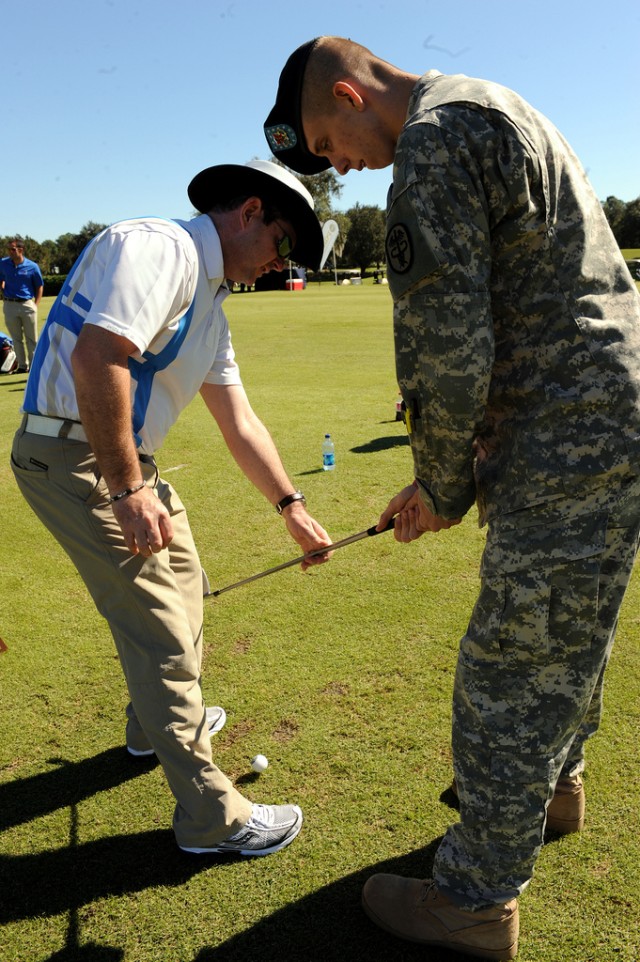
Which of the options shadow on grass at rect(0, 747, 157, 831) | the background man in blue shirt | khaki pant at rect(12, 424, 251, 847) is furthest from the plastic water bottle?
the background man in blue shirt

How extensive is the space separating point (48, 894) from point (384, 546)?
11.2 feet

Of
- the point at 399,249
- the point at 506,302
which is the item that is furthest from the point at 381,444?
the point at 399,249

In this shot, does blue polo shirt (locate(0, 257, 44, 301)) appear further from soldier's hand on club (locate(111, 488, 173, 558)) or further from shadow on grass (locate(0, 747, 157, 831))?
soldier's hand on club (locate(111, 488, 173, 558))

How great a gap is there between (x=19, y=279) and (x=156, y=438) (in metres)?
12.9

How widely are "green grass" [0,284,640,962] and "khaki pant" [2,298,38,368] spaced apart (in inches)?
378

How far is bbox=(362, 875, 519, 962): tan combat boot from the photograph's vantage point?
243 centimetres

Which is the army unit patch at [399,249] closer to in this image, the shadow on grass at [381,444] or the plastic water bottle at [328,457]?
the plastic water bottle at [328,457]

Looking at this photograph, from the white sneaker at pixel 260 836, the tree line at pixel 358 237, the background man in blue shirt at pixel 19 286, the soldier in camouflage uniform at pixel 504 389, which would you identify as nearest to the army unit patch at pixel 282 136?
the soldier in camouflage uniform at pixel 504 389

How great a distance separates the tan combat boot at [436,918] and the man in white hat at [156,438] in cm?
49

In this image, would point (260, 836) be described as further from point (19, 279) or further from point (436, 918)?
point (19, 279)

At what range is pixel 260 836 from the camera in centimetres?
290

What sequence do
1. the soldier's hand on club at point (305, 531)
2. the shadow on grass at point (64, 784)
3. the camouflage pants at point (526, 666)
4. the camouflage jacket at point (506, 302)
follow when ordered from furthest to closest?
the soldier's hand on club at point (305, 531) → the shadow on grass at point (64, 784) → the camouflage pants at point (526, 666) → the camouflage jacket at point (506, 302)

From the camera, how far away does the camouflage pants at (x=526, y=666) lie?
2096 mm

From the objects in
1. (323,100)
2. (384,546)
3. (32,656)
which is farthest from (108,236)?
(384,546)
